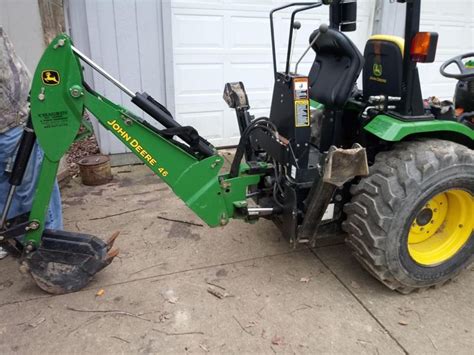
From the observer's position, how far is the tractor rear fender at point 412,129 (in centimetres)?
239

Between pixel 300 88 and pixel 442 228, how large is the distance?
148cm

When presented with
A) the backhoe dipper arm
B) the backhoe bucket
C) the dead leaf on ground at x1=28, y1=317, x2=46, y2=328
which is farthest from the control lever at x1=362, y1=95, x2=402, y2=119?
the dead leaf on ground at x1=28, y1=317, x2=46, y2=328

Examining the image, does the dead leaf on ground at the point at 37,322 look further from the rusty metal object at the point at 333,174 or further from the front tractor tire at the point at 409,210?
the front tractor tire at the point at 409,210

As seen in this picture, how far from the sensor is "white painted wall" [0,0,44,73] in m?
3.83

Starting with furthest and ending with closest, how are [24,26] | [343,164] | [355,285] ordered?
[24,26], [355,285], [343,164]

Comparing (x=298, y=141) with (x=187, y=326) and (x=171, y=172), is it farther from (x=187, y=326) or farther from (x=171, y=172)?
(x=187, y=326)

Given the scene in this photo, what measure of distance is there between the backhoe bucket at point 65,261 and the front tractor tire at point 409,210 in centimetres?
168

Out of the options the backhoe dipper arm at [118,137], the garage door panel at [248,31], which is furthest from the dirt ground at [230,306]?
the garage door panel at [248,31]

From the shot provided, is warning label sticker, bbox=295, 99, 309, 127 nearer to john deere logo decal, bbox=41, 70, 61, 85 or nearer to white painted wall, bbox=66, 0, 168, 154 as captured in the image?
john deere logo decal, bbox=41, 70, 61, 85

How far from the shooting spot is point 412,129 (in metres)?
2.43

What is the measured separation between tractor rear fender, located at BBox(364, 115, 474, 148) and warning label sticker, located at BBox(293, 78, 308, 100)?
0.48 metres

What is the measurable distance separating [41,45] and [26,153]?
2148mm

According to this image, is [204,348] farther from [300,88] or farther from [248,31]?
[248,31]

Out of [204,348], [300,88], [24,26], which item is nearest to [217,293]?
[204,348]
